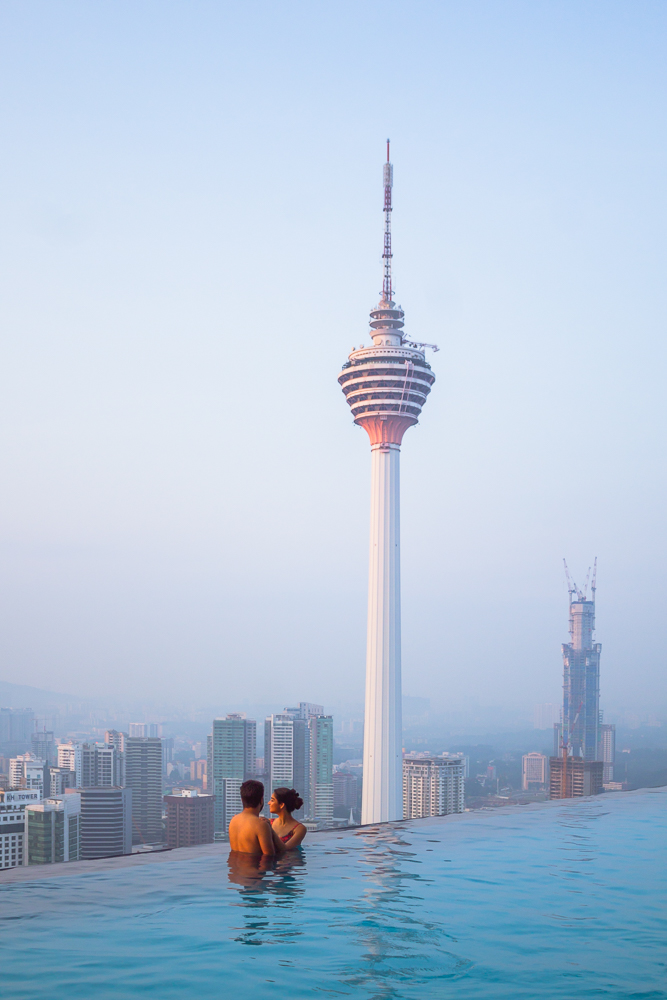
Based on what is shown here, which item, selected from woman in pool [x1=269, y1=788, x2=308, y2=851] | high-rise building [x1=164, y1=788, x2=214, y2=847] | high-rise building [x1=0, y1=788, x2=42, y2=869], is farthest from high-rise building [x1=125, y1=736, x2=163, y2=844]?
woman in pool [x1=269, y1=788, x2=308, y2=851]

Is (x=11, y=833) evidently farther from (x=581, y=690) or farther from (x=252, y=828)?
(x=581, y=690)

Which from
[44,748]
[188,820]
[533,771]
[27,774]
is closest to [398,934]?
[188,820]

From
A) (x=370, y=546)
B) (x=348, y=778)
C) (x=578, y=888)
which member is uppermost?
(x=370, y=546)

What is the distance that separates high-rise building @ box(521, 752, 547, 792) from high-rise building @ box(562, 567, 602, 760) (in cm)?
911

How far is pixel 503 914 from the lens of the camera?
10734 millimetres

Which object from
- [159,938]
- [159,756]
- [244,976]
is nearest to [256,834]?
[159,938]

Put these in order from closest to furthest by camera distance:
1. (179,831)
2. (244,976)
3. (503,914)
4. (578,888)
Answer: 1. (244,976)
2. (503,914)
3. (578,888)
4. (179,831)

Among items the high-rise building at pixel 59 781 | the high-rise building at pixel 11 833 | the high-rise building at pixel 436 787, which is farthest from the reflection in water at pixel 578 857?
the high-rise building at pixel 436 787

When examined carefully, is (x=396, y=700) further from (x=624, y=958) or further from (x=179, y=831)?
(x=624, y=958)

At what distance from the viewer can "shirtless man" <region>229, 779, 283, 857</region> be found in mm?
12234

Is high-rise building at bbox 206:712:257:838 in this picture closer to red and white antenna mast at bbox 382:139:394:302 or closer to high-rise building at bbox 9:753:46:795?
high-rise building at bbox 9:753:46:795

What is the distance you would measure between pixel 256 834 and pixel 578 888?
4499 mm

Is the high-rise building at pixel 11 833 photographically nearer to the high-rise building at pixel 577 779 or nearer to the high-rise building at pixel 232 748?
the high-rise building at pixel 577 779

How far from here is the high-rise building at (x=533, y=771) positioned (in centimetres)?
15788
